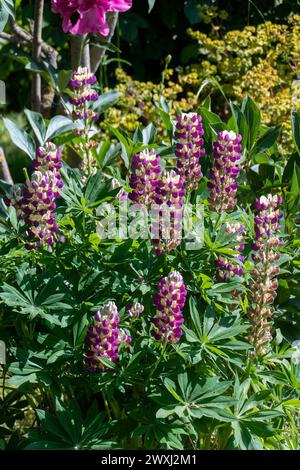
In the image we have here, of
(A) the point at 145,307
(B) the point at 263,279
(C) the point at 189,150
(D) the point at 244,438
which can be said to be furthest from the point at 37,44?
(D) the point at 244,438

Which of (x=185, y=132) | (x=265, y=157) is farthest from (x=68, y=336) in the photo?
(x=265, y=157)

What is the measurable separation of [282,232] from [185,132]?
524 millimetres

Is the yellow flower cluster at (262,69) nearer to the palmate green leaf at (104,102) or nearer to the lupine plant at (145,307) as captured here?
the palmate green leaf at (104,102)

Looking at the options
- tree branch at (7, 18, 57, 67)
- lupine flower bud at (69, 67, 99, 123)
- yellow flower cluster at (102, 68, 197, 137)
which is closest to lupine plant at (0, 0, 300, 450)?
lupine flower bud at (69, 67, 99, 123)

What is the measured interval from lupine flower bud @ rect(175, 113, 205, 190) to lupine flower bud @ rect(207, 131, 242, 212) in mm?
60

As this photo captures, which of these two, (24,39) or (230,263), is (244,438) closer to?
(230,263)

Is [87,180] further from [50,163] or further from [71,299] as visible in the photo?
[71,299]

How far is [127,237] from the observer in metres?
2.46

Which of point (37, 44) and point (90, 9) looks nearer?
point (90, 9)

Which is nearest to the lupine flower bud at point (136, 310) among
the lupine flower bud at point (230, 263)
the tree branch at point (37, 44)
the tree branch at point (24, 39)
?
the lupine flower bud at point (230, 263)

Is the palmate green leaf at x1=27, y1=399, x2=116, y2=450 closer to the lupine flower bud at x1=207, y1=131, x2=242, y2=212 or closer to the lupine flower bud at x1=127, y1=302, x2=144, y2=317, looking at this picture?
the lupine flower bud at x1=127, y1=302, x2=144, y2=317

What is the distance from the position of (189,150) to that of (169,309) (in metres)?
0.54

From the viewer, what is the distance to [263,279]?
2.27m

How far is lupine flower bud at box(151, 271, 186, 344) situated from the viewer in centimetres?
212
